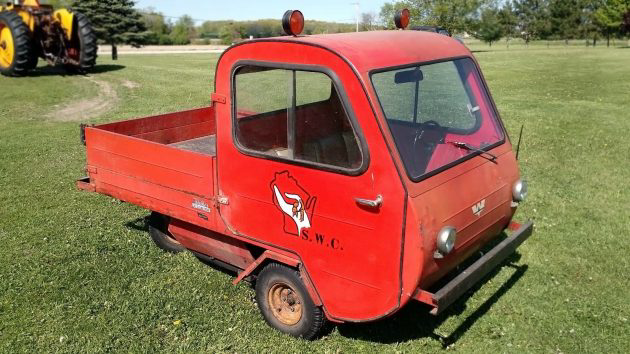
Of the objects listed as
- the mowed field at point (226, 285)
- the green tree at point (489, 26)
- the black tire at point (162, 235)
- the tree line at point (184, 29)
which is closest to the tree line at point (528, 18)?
the green tree at point (489, 26)

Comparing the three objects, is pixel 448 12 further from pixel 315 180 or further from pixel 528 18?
pixel 315 180

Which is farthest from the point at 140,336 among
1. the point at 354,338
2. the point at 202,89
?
the point at 202,89

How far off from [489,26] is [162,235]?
198 ft

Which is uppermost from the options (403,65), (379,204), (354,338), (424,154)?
(403,65)

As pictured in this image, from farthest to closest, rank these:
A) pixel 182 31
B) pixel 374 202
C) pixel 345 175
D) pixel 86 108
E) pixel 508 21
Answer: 1. pixel 508 21
2. pixel 182 31
3. pixel 86 108
4. pixel 345 175
5. pixel 374 202

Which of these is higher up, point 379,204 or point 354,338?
point 379,204

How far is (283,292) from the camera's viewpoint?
4.59m

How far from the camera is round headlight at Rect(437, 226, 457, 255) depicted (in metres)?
3.73

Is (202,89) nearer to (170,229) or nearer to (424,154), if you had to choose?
(170,229)

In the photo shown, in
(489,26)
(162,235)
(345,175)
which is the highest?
(489,26)

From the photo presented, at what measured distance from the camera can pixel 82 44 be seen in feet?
59.4

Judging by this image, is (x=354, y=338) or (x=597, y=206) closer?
(x=354, y=338)

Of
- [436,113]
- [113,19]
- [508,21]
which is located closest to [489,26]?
[508,21]

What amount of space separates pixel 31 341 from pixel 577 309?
475cm
